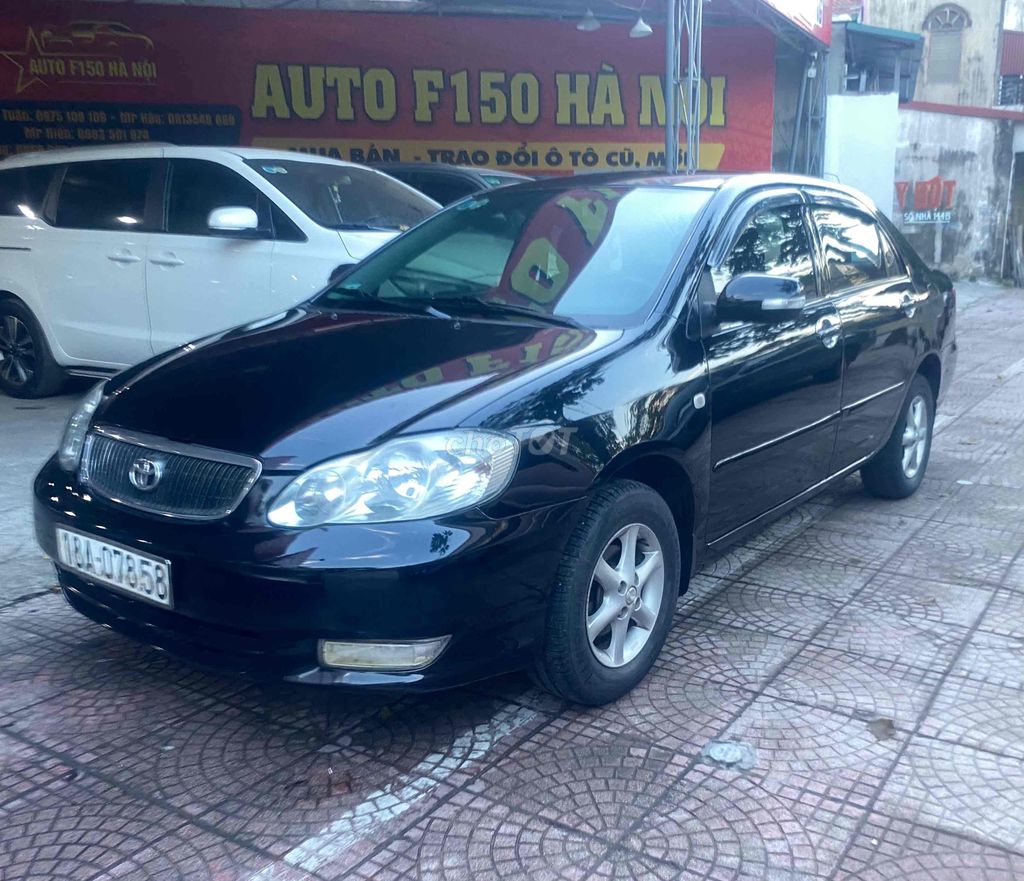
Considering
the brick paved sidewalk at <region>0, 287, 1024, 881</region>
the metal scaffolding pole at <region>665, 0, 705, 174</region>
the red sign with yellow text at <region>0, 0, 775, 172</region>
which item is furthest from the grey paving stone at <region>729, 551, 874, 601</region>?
the red sign with yellow text at <region>0, 0, 775, 172</region>

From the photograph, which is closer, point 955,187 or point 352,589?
point 352,589

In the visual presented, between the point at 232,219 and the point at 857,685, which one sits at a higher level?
the point at 232,219

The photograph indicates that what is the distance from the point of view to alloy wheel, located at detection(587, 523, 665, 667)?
323 cm

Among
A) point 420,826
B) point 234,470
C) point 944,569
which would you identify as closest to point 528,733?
point 420,826

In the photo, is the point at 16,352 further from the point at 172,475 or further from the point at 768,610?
the point at 768,610

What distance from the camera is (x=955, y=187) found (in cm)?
2017

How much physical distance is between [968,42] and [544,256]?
103 feet

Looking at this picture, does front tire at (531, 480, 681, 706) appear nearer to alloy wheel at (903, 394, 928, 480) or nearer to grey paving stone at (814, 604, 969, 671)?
grey paving stone at (814, 604, 969, 671)

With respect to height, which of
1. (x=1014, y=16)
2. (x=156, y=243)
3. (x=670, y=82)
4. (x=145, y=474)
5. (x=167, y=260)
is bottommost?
(x=145, y=474)

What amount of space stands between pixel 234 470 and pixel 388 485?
42 cm

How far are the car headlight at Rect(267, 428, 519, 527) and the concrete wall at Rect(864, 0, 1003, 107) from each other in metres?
30.7

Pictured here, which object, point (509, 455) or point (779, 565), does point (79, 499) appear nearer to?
point (509, 455)

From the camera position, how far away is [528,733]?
3184 millimetres

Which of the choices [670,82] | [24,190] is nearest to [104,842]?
[24,190]
